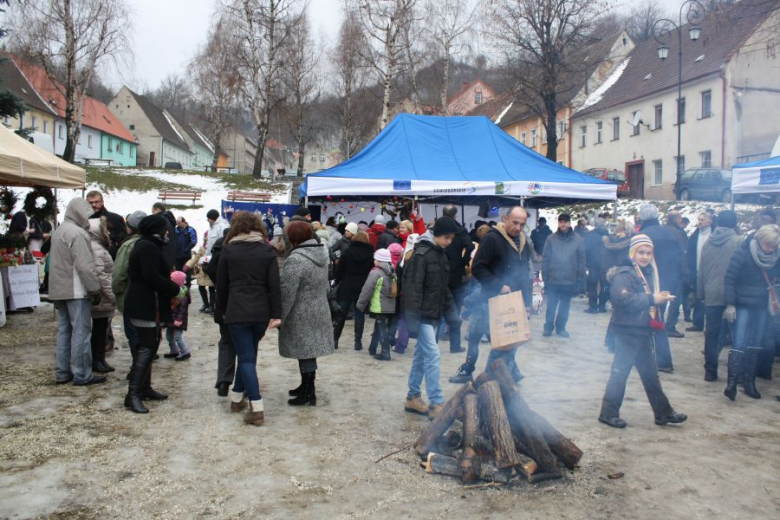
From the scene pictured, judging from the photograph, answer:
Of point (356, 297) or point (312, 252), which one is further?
point (356, 297)

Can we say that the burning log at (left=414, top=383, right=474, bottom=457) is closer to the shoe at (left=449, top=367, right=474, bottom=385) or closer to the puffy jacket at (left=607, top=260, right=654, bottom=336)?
the puffy jacket at (left=607, top=260, right=654, bottom=336)

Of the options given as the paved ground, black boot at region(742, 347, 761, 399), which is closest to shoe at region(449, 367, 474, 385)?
the paved ground

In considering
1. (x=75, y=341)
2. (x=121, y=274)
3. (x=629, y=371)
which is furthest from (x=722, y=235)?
(x=75, y=341)

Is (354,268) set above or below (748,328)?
above

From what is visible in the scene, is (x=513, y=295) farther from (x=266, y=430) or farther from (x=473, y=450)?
(x=266, y=430)

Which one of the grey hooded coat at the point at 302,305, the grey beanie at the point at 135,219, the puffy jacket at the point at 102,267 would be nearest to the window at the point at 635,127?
the grey hooded coat at the point at 302,305

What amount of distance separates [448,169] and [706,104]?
939 inches

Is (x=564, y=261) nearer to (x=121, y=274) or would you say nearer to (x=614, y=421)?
(x=614, y=421)

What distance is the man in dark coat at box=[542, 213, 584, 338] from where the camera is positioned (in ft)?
29.9

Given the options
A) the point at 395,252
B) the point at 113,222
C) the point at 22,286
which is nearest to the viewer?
the point at 113,222

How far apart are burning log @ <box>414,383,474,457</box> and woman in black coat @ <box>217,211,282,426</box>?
147 cm

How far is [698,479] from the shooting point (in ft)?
13.7

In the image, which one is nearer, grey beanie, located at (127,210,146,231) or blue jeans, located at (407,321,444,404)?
blue jeans, located at (407,321,444,404)

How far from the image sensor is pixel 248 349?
5.20 meters
